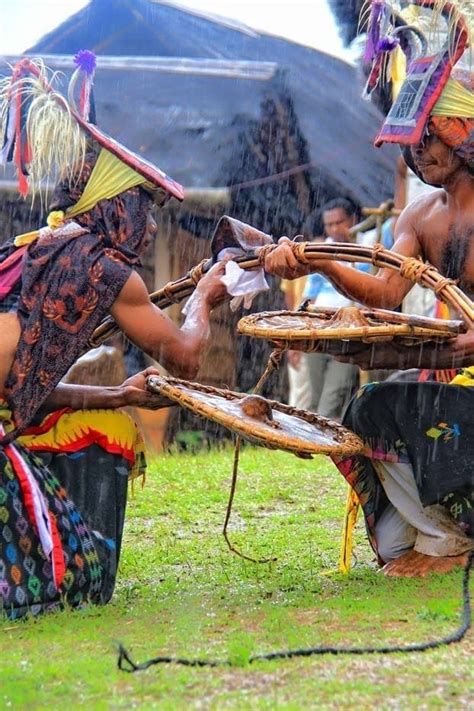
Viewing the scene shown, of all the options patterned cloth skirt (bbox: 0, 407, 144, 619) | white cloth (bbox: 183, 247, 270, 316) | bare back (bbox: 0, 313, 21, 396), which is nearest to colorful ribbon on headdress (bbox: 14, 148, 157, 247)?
bare back (bbox: 0, 313, 21, 396)

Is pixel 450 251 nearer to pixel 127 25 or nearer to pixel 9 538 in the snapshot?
pixel 9 538

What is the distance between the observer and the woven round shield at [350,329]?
13.0 ft

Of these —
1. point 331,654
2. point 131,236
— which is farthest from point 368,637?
point 131,236

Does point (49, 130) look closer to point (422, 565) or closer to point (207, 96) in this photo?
point (422, 565)

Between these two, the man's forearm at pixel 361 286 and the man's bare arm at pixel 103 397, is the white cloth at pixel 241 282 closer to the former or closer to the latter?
the man's forearm at pixel 361 286

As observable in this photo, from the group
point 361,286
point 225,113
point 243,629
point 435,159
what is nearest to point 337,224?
point 225,113

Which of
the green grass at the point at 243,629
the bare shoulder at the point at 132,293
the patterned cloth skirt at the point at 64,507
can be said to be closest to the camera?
the green grass at the point at 243,629

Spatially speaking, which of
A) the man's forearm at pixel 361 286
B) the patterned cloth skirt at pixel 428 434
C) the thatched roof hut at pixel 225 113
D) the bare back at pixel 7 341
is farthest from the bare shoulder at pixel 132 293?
the thatched roof hut at pixel 225 113

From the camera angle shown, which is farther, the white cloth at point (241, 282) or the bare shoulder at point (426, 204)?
the bare shoulder at point (426, 204)

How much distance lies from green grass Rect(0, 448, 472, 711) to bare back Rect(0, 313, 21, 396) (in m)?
0.88

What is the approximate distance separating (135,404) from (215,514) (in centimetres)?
208

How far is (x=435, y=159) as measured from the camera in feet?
15.3

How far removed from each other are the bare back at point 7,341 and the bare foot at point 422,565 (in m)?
1.71

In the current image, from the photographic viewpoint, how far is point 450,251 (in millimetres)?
4812
